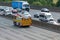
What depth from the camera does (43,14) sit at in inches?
2020

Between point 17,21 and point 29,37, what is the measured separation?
9.64 metres

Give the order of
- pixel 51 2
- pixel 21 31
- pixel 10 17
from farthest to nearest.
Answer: pixel 51 2
pixel 10 17
pixel 21 31

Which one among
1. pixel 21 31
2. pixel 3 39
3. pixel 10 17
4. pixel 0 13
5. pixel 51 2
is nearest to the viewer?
pixel 3 39

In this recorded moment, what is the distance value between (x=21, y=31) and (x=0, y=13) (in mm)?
24775

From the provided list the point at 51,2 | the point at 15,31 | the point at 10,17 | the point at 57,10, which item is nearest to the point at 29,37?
the point at 15,31

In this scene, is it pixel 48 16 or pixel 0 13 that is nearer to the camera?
pixel 48 16

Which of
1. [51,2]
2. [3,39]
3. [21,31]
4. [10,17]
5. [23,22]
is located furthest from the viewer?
[51,2]

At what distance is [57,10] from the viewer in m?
74.7

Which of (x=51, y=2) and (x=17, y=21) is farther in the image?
(x=51, y=2)

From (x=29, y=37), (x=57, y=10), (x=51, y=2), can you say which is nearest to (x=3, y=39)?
(x=29, y=37)

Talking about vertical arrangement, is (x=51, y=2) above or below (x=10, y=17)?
below

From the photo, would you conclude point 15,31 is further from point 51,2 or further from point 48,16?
point 51,2

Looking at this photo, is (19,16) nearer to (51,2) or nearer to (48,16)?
(48,16)

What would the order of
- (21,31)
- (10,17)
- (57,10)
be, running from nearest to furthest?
1. (21,31)
2. (10,17)
3. (57,10)
